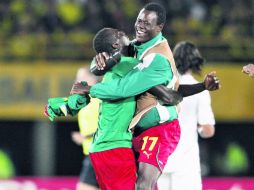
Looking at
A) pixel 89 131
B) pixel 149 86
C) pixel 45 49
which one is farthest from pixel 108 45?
pixel 45 49

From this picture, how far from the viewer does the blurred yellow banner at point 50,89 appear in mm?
18281

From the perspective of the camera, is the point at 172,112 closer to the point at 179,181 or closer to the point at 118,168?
the point at 118,168

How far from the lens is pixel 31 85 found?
61.0 ft

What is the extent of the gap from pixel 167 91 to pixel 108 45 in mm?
580

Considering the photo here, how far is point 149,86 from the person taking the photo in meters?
6.81

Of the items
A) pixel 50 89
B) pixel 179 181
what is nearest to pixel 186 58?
pixel 179 181

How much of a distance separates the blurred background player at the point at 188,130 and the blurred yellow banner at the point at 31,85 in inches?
392

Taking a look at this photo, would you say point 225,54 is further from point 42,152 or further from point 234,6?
point 42,152

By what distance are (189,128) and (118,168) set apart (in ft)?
4.89

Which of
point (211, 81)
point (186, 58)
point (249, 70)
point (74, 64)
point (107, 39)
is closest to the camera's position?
point (211, 81)

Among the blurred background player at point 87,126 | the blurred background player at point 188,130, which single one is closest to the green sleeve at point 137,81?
the blurred background player at point 188,130

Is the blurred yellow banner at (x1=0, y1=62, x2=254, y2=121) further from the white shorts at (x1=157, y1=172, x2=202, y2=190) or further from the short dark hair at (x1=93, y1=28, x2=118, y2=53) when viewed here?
the short dark hair at (x1=93, y1=28, x2=118, y2=53)

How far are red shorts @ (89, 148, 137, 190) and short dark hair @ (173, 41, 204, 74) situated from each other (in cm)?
161

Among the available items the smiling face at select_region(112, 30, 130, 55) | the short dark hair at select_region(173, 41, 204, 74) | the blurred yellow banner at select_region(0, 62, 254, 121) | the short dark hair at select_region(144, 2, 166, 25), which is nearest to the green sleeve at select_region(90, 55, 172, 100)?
the smiling face at select_region(112, 30, 130, 55)
